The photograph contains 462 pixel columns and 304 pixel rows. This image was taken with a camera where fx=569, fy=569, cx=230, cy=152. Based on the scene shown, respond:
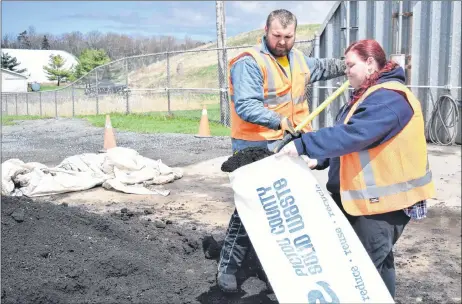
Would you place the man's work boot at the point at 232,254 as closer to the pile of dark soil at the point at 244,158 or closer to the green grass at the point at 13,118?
the pile of dark soil at the point at 244,158

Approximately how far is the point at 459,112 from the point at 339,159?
8.75m

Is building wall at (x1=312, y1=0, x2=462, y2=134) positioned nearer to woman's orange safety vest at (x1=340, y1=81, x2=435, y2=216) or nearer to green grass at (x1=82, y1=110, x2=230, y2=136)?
green grass at (x1=82, y1=110, x2=230, y2=136)

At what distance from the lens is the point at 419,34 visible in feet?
37.9

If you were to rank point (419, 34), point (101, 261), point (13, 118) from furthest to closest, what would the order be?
point (13, 118) → point (419, 34) → point (101, 261)

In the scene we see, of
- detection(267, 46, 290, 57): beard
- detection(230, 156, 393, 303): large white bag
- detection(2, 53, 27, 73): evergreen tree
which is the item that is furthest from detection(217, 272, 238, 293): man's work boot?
detection(2, 53, 27, 73): evergreen tree

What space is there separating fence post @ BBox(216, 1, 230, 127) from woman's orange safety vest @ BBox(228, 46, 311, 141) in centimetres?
1172

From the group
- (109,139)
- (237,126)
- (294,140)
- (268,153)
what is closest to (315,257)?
(294,140)

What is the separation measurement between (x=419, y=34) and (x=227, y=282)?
357 inches

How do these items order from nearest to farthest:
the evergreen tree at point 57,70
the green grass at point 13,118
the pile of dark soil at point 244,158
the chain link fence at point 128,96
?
the pile of dark soil at point 244,158
the chain link fence at point 128,96
the green grass at point 13,118
the evergreen tree at point 57,70

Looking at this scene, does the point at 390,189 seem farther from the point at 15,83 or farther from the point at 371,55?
the point at 15,83

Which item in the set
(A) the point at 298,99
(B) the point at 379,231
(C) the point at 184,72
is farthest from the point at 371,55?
(C) the point at 184,72

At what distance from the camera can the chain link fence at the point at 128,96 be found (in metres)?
18.9

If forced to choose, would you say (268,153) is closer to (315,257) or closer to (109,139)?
(315,257)

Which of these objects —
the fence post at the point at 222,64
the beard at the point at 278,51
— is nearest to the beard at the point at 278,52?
the beard at the point at 278,51
